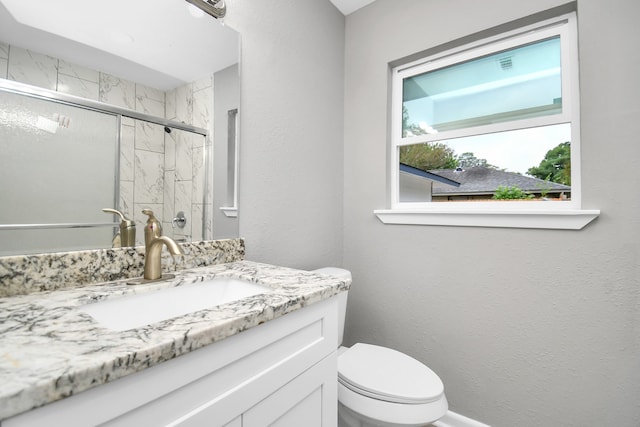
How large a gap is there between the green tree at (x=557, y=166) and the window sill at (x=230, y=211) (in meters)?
1.49

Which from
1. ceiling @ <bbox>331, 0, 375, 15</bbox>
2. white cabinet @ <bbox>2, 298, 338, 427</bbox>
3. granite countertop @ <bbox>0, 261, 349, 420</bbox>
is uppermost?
Result: ceiling @ <bbox>331, 0, 375, 15</bbox>

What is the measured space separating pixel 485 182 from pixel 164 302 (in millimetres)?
1630

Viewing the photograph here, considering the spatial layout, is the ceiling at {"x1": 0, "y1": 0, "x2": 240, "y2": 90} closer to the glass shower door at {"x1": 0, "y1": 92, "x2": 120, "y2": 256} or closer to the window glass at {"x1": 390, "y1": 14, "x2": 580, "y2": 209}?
the glass shower door at {"x1": 0, "y1": 92, "x2": 120, "y2": 256}

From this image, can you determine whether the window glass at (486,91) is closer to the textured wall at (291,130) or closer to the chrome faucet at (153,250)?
the textured wall at (291,130)

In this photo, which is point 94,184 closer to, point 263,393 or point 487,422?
point 263,393

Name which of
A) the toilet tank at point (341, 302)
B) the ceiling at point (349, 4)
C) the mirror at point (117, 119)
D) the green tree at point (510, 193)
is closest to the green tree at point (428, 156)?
the green tree at point (510, 193)

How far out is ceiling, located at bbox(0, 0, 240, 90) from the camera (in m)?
0.81

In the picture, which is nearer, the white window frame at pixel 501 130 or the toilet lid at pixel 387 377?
the toilet lid at pixel 387 377

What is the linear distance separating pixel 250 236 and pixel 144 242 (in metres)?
0.46

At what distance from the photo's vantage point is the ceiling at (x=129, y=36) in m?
0.81

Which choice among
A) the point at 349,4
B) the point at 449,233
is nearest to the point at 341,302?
the point at 449,233

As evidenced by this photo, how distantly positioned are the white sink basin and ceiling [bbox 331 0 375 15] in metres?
1.89

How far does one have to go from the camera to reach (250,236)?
137 centimetres

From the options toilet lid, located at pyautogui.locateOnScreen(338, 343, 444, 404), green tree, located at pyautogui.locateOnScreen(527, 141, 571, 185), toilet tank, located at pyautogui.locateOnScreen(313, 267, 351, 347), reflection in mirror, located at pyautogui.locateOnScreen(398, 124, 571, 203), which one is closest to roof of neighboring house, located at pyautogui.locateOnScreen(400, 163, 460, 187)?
reflection in mirror, located at pyautogui.locateOnScreen(398, 124, 571, 203)
